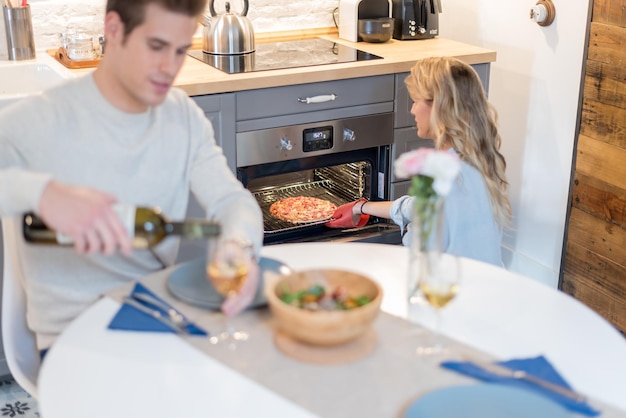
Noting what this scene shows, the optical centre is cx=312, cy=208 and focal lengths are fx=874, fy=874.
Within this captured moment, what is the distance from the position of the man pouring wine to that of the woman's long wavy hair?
2.59 ft

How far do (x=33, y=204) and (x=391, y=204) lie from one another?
1.41 metres

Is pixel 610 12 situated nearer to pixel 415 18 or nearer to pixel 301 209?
pixel 415 18

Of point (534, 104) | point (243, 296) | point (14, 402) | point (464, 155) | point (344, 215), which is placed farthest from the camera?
point (534, 104)

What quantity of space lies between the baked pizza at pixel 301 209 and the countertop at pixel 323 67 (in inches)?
19.2

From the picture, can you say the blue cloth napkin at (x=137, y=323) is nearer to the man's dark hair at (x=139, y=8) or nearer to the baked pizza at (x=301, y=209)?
the man's dark hair at (x=139, y=8)

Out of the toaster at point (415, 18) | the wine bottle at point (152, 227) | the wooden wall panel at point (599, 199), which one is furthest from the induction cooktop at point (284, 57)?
the wine bottle at point (152, 227)

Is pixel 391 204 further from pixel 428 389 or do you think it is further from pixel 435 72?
pixel 428 389

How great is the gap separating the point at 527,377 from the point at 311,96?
5.85 ft

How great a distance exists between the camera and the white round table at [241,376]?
4.44ft

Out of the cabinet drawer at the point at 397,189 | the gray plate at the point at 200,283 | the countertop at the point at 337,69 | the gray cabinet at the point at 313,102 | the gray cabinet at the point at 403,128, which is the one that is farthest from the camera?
the cabinet drawer at the point at 397,189

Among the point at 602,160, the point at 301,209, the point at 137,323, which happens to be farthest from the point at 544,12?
A: the point at 137,323

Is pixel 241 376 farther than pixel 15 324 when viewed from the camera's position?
No

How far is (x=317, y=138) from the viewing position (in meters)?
3.11

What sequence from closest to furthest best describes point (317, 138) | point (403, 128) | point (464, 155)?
point (464, 155)
point (317, 138)
point (403, 128)
